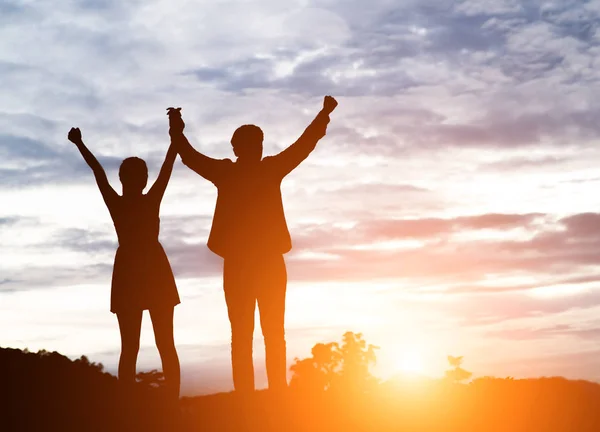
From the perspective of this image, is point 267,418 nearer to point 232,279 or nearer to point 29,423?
point 232,279

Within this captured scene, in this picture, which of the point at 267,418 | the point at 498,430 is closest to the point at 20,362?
the point at 267,418

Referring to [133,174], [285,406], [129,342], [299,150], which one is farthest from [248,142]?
[285,406]

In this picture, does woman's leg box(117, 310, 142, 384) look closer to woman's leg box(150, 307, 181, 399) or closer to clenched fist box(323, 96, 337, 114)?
woman's leg box(150, 307, 181, 399)

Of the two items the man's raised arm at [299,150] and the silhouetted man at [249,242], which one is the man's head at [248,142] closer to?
the silhouetted man at [249,242]

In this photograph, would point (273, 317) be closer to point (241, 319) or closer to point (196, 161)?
point (241, 319)

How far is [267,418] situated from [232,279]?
214 cm

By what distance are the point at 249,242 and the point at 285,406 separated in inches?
102

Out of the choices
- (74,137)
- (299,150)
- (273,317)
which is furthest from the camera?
(74,137)

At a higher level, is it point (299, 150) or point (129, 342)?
point (299, 150)

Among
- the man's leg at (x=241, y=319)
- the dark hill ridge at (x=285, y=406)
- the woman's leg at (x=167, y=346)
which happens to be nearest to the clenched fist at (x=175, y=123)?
the man's leg at (x=241, y=319)

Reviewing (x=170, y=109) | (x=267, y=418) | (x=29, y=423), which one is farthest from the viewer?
(x=170, y=109)

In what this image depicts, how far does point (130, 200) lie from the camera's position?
45.0 ft

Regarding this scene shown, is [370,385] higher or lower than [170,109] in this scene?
lower

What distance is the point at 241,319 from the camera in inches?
534
